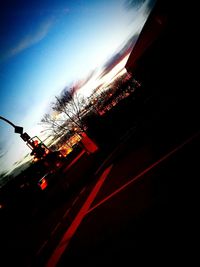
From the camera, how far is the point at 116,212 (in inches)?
155

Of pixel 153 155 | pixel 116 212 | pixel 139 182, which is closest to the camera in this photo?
pixel 116 212

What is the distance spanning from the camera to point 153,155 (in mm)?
5035

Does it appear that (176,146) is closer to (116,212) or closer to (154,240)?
(116,212)

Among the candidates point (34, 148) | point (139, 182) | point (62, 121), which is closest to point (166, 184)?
point (139, 182)

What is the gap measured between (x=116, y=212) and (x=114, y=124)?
25.5 ft

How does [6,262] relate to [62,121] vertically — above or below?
below

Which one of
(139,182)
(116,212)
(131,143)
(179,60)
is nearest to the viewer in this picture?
(116,212)

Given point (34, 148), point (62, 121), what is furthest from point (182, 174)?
point (62, 121)

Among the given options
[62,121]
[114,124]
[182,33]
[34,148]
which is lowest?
[114,124]

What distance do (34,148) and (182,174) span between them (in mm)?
12561

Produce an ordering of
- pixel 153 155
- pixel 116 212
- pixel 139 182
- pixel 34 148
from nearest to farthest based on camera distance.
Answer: pixel 116 212 < pixel 139 182 < pixel 153 155 < pixel 34 148

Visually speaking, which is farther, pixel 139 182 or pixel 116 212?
pixel 139 182

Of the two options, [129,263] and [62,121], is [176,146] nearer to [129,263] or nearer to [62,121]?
[129,263]

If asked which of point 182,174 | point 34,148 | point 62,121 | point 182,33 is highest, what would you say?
point 62,121
